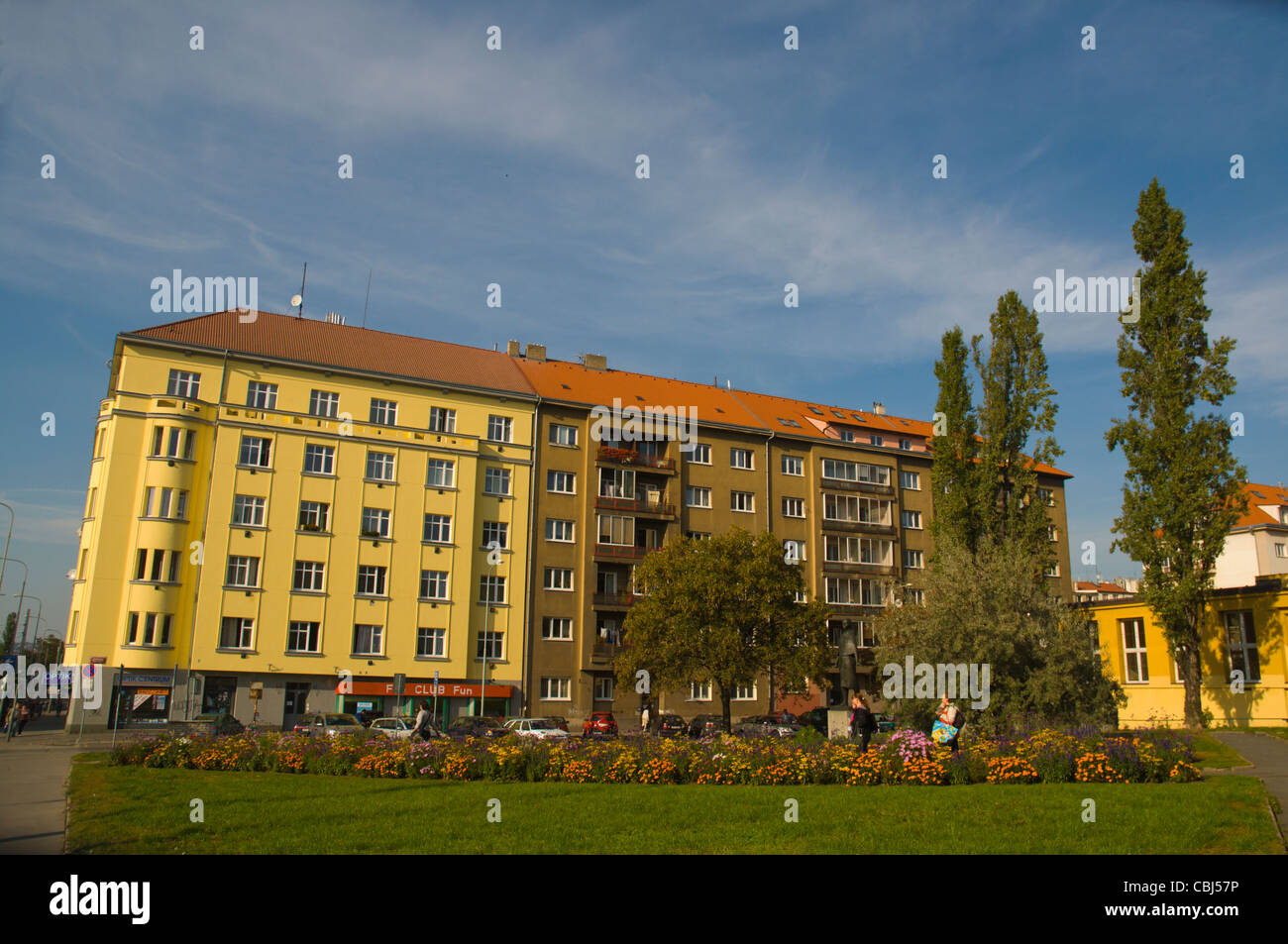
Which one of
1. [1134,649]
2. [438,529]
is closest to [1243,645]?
[1134,649]

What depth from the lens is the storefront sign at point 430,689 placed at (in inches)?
1974

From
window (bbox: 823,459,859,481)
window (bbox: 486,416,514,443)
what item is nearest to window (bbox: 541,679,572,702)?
window (bbox: 486,416,514,443)

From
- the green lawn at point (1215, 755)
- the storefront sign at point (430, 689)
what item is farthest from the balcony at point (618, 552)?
the green lawn at point (1215, 755)

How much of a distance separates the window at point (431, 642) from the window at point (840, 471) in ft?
97.7

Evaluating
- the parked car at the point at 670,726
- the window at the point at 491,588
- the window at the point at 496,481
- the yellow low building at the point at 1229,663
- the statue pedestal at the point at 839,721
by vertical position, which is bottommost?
the parked car at the point at 670,726

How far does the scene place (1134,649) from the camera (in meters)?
46.4

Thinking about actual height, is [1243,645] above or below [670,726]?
above

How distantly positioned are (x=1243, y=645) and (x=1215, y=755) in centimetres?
1897

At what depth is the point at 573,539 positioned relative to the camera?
5797 centimetres

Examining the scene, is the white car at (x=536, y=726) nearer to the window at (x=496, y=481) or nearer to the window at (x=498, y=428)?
the window at (x=496, y=481)

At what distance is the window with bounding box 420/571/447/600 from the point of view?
53.6m

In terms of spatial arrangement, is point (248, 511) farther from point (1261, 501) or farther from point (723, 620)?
point (1261, 501)
